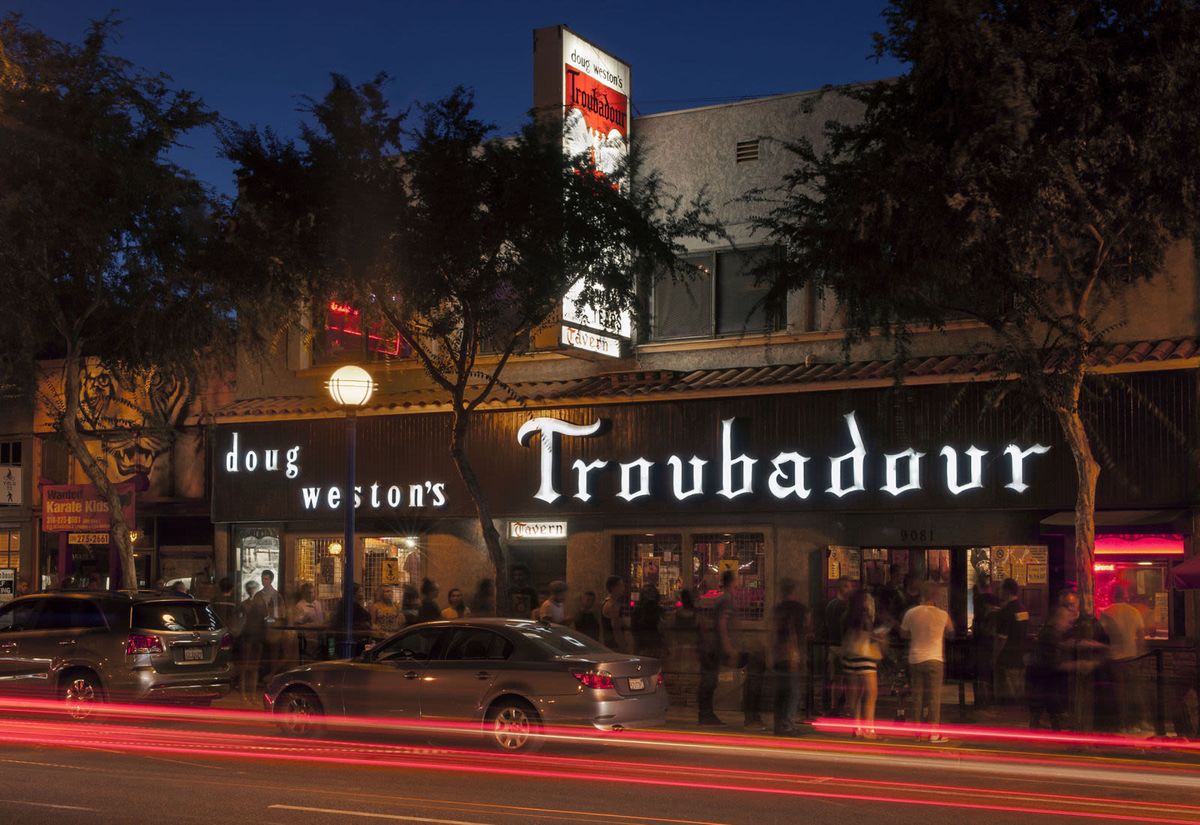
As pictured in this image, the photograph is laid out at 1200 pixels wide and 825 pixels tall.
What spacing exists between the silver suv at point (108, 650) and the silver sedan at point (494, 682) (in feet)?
9.23

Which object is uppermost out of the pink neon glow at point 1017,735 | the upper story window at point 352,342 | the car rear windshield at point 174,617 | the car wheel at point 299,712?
the upper story window at point 352,342

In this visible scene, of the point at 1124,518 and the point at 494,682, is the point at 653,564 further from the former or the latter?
the point at 494,682

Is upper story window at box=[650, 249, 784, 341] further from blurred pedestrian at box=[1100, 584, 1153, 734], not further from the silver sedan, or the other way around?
the silver sedan

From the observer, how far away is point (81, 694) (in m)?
17.1

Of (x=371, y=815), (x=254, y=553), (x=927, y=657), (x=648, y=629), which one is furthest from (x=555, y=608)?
(x=254, y=553)

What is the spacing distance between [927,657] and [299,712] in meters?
6.86

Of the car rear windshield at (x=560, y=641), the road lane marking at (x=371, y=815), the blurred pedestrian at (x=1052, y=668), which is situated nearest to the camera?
the road lane marking at (x=371, y=815)

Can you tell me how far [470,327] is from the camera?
18703 mm

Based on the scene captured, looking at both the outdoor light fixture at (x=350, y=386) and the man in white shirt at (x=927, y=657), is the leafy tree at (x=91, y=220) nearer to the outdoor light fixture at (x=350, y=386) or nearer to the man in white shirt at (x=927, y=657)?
the outdoor light fixture at (x=350, y=386)

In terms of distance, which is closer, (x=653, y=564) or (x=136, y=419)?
(x=653, y=564)

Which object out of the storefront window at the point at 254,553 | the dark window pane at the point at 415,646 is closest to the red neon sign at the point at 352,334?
the storefront window at the point at 254,553

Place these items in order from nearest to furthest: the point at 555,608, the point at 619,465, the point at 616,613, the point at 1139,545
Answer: the point at 555,608, the point at 616,613, the point at 1139,545, the point at 619,465

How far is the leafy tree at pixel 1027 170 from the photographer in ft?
46.9

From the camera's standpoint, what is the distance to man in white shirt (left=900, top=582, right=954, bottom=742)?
15180mm
